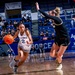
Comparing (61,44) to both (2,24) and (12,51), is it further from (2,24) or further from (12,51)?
(2,24)

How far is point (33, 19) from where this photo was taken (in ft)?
78.2

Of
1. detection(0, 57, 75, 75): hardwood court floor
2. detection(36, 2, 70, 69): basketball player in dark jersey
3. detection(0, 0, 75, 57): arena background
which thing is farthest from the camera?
detection(0, 0, 75, 57): arena background

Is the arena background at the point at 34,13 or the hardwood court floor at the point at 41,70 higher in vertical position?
the hardwood court floor at the point at 41,70

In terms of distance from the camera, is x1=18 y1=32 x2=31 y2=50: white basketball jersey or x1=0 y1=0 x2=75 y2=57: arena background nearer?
x1=18 y1=32 x2=31 y2=50: white basketball jersey

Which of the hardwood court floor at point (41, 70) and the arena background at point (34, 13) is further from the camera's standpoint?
the arena background at point (34, 13)

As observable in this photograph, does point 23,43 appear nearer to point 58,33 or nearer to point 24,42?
point 24,42

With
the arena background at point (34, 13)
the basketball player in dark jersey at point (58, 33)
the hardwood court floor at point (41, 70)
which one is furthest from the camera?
the arena background at point (34, 13)

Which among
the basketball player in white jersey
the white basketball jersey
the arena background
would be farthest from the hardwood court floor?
the arena background

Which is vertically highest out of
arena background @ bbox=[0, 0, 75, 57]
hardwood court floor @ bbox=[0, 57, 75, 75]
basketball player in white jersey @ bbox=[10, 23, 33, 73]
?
basketball player in white jersey @ bbox=[10, 23, 33, 73]

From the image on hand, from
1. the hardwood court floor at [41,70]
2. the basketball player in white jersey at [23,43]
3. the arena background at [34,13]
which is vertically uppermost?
the basketball player in white jersey at [23,43]

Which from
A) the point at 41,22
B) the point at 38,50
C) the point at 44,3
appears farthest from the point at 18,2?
the point at 38,50

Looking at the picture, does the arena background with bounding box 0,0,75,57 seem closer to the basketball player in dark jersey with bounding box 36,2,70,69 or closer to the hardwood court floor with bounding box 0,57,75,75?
the hardwood court floor with bounding box 0,57,75,75

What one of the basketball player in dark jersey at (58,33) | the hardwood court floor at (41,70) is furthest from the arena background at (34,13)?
the basketball player in dark jersey at (58,33)

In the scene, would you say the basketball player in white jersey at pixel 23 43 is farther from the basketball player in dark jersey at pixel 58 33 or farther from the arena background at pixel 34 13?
the arena background at pixel 34 13
